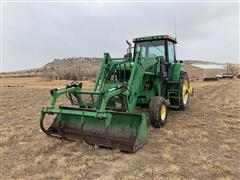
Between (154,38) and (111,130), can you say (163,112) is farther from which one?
(154,38)

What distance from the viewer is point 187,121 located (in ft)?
24.1

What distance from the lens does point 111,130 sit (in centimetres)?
509

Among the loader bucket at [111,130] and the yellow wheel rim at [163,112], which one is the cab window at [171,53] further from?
the loader bucket at [111,130]

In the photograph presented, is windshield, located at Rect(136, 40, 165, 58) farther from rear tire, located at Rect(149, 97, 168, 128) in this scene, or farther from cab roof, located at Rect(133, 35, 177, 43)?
rear tire, located at Rect(149, 97, 168, 128)

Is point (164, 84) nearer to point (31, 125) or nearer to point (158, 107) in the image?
point (158, 107)

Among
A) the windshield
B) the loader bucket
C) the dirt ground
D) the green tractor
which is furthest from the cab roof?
the loader bucket

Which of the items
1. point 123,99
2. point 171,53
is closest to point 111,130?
point 123,99

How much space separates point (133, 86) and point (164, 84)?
2640 mm

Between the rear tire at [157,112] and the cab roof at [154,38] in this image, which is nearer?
the rear tire at [157,112]

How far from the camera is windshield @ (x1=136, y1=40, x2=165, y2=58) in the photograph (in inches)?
314

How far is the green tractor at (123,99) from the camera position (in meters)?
4.86

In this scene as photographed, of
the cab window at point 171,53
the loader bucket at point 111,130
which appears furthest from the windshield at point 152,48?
the loader bucket at point 111,130

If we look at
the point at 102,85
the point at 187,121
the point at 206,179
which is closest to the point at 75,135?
the point at 102,85

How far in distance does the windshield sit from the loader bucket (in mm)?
3638
